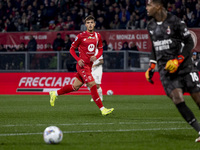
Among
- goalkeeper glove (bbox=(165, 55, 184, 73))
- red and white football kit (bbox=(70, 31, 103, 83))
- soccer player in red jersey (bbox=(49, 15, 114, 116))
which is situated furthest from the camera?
red and white football kit (bbox=(70, 31, 103, 83))

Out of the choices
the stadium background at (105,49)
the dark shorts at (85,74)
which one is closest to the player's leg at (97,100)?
the dark shorts at (85,74)

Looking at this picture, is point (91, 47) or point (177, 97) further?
point (91, 47)

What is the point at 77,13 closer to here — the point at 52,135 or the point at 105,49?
the point at 105,49

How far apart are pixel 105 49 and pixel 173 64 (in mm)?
15381

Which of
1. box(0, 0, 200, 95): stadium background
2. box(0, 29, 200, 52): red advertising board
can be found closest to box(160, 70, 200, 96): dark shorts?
box(0, 0, 200, 95): stadium background

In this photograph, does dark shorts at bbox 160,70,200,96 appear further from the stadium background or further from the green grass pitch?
the stadium background

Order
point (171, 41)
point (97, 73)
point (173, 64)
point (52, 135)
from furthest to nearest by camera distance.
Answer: point (97, 73), point (171, 41), point (173, 64), point (52, 135)

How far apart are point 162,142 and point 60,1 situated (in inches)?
843

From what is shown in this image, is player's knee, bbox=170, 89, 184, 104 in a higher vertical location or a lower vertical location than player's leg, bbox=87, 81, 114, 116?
higher

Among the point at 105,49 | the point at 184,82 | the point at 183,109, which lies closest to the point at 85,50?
the point at 184,82

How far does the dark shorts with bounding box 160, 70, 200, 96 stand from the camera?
6.85 m

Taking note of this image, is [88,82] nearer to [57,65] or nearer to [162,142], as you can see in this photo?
[162,142]

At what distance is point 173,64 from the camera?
6664 mm

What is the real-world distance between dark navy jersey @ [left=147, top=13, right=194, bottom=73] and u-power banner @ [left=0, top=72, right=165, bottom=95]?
1420 cm
